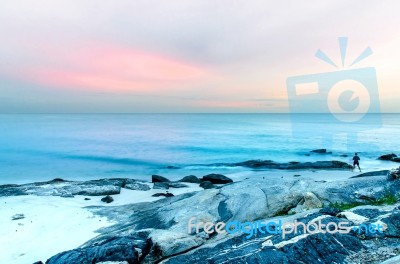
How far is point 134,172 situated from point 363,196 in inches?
1359

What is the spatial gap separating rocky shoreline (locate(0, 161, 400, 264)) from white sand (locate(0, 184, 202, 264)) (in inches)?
48.8

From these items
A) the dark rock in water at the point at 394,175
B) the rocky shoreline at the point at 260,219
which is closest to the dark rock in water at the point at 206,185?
the rocky shoreline at the point at 260,219

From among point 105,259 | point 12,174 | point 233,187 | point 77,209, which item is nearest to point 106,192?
point 77,209

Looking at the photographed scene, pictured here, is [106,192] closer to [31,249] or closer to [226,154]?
[31,249]

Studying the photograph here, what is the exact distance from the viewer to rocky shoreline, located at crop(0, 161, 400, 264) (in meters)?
7.69

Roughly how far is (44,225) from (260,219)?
13154mm

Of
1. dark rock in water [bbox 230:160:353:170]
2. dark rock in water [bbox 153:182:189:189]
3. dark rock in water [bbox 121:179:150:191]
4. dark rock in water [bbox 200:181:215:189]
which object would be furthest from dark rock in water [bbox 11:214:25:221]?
dark rock in water [bbox 230:160:353:170]

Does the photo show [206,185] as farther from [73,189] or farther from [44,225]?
[44,225]

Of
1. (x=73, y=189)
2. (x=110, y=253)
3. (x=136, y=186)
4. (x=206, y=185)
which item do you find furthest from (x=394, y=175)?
(x=73, y=189)

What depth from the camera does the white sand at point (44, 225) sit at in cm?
1348

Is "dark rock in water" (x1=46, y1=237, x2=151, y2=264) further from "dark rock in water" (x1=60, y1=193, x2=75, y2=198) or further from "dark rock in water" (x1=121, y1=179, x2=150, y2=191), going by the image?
"dark rock in water" (x1=121, y1=179, x2=150, y2=191)

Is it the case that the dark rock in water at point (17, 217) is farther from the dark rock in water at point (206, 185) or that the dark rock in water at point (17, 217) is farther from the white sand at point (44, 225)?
the dark rock in water at point (206, 185)

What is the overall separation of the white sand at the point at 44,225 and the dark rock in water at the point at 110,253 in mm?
5170

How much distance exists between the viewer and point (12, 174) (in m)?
40.0
